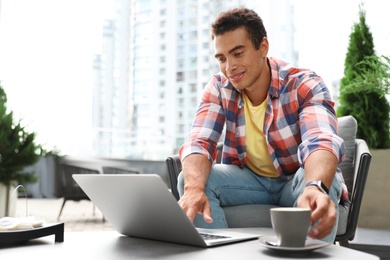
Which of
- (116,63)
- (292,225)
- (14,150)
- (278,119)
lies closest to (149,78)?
(116,63)

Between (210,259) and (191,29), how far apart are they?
554cm

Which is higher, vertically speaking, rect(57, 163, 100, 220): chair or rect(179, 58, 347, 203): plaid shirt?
rect(179, 58, 347, 203): plaid shirt

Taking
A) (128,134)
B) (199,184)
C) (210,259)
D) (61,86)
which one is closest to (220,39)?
(199,184)

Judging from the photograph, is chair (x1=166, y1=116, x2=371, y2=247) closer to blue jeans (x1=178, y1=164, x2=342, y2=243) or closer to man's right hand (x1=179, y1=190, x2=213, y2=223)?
blue jeans (x1=178, y1=164, x2=342, y2=243)

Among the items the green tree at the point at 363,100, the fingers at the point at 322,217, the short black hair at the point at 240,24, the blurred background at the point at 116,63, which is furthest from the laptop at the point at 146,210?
the blurred background at the point at 116,63

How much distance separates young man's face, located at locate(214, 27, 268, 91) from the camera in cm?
165

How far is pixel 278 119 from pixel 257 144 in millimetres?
126

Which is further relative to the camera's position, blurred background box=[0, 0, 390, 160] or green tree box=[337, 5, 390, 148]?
blurred background box=[0, 0, 390, 160]

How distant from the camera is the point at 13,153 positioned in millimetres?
3961

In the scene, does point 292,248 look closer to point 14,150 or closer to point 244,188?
point 244,188

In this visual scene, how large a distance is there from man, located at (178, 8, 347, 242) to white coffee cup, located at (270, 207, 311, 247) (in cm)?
54

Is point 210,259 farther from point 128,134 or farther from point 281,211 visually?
point 128,134

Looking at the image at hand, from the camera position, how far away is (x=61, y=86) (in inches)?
230

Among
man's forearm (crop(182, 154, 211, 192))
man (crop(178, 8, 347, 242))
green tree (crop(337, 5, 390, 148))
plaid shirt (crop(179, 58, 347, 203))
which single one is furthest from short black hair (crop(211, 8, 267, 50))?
green tree (crop(337, 5, 390, 148))
